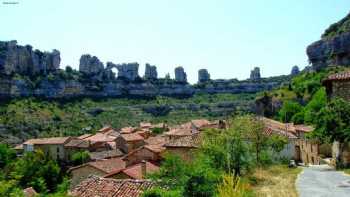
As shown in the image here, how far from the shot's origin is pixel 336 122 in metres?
19.6

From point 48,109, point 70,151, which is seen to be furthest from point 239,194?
point 48,109

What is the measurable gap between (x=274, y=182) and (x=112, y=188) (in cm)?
778

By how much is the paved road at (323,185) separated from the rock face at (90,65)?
405 feet

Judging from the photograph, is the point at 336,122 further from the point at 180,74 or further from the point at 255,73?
the point at 255,73

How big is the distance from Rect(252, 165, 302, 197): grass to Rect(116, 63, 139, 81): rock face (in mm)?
124099

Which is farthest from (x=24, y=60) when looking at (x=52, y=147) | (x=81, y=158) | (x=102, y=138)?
(x=81, y=158)

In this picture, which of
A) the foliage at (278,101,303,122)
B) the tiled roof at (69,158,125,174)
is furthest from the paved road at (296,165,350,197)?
the foliage at (278,101,303,122)

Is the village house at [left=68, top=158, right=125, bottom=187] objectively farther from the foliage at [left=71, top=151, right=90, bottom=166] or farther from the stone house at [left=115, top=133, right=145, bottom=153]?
the stone house at [left=115, top=133, right=145, bottom=153]

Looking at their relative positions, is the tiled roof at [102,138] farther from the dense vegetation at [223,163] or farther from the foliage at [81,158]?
the dense vegetation at [223,163]

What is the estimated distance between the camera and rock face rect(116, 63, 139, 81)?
469 feet

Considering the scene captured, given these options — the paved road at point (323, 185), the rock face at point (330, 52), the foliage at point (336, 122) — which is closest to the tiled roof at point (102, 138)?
the rock face at point (330, 52)

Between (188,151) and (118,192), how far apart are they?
1037 cm

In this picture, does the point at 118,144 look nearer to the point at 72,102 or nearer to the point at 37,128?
the point at 37,128

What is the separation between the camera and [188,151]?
28703 millimetres
